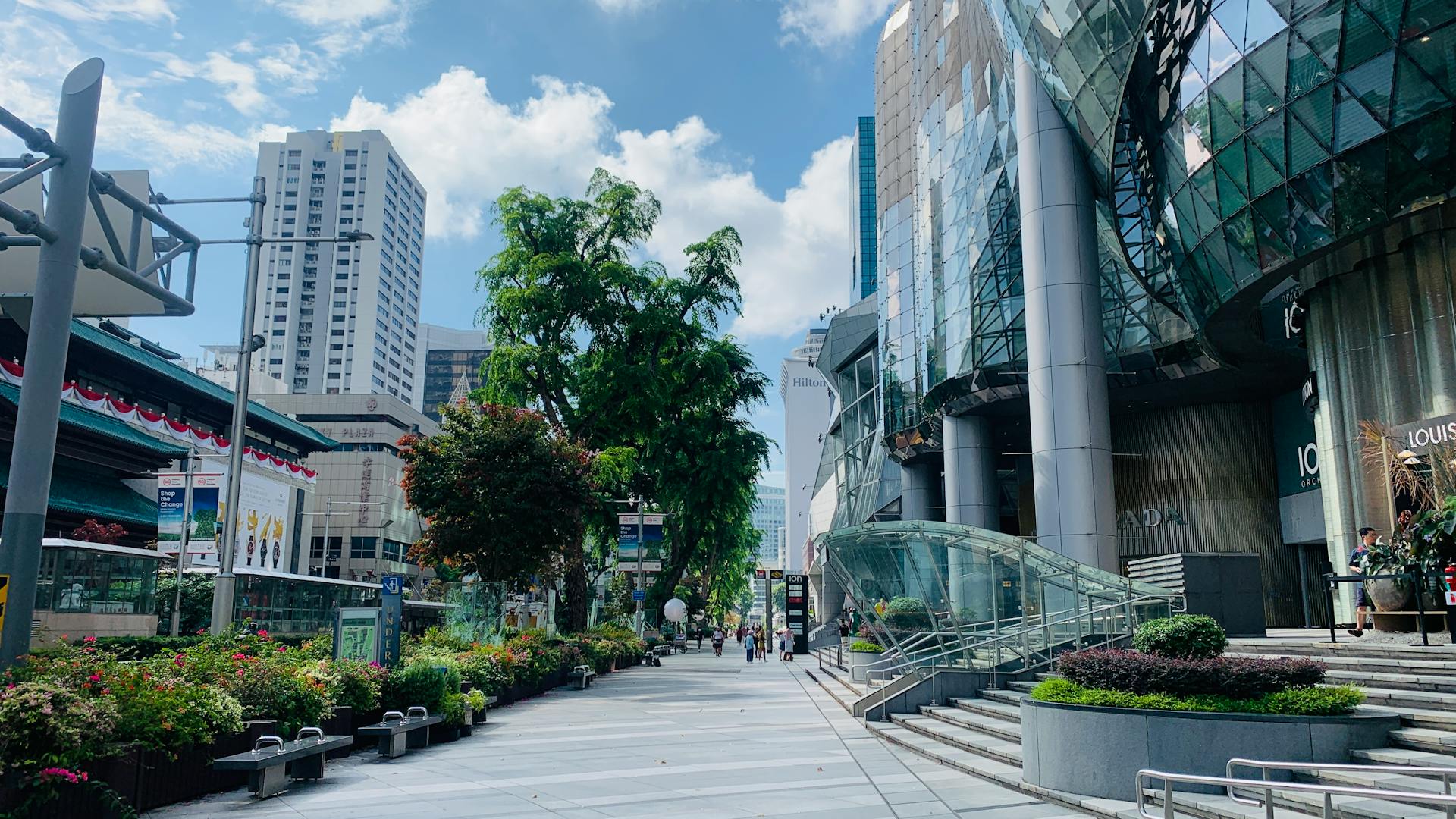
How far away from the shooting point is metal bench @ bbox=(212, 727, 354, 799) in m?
9.75

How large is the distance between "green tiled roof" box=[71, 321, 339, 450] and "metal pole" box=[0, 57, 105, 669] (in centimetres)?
1682

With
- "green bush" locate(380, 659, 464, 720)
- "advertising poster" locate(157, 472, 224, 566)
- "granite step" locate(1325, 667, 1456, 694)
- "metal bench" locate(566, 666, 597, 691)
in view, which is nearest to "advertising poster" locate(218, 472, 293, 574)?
"advertising poster" locate(157, 472, 224, 566)

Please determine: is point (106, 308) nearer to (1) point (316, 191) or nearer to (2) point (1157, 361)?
(2) point (1157, 361)

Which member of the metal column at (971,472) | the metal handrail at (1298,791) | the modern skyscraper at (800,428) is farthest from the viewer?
the modern skyscraper at (800,428)

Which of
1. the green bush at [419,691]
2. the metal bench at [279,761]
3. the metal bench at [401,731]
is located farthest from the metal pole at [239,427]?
the metal bench at [279,761]

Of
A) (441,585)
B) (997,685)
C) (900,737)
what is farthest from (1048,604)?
(441,585)

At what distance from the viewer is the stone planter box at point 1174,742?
9102 mm

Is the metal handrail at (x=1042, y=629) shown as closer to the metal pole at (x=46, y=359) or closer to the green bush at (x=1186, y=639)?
the green bush at (x=1186, y=639)

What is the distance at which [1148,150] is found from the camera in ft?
75.3

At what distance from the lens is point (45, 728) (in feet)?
25.5

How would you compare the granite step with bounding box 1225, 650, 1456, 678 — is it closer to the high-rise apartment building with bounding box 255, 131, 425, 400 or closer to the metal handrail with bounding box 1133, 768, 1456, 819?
the metal handrail with bounding box 1133, 768, 1456, 819

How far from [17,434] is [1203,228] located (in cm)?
2088

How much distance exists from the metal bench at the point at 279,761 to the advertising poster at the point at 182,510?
38.0ft

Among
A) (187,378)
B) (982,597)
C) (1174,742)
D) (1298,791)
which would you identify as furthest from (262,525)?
(1298,791)
